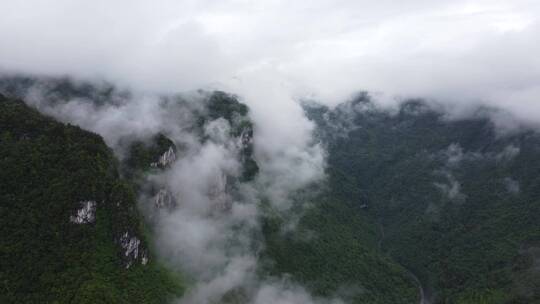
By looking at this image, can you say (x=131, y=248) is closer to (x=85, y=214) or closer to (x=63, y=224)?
(x=85, y=214)

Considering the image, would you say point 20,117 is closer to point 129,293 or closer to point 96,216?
point 96,216

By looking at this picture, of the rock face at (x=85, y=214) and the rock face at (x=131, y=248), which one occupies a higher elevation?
the rock face at (x=85, y=214)

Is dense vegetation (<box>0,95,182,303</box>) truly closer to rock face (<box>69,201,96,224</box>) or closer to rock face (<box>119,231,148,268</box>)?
rock face (<box>119,231,148,268</box>)

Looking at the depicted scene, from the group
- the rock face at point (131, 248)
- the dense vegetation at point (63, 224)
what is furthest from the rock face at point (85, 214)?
the rock face at point (131, 248)

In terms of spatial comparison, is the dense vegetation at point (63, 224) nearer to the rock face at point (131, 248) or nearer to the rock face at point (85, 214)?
the rock face at point (131, 248)

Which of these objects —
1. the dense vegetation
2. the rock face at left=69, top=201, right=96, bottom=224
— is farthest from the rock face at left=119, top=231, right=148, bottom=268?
the rock face at left=69, top=201, right=96, bottom=224

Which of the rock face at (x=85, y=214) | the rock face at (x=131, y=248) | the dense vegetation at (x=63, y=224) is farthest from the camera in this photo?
the rock face at (x=131, y=248)
